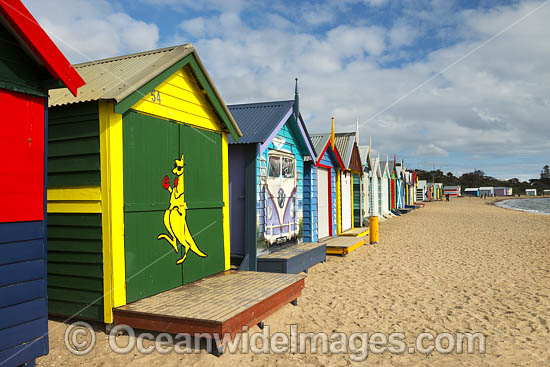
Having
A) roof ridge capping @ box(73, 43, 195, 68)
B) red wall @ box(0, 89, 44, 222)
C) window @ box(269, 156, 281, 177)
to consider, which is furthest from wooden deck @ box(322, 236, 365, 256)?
red wall @ box(0, 89, 44, 222)

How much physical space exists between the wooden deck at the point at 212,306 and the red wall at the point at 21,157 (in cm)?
170

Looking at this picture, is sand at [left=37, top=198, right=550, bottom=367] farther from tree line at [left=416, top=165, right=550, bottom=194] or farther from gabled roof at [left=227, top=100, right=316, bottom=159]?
tree line at [left=416, top=165, right=550, bottom=194]

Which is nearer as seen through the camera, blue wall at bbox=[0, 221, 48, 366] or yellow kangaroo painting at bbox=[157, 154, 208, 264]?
blue wall at bbox=[0, 221, 48, 366]

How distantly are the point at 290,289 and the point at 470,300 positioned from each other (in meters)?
3.35

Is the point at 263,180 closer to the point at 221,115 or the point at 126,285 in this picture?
the point at 221,115

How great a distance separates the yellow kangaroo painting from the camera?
578 cm

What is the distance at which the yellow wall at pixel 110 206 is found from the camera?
15.8 ft

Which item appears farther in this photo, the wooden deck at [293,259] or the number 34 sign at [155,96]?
the wooden deck at [293,259]

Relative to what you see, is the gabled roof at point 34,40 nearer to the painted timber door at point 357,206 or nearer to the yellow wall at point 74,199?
the yellow wall at point 74,199

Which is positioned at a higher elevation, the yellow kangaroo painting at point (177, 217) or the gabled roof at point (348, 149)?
the gabled roof at point (348, 149)

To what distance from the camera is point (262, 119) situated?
8906 millimetres

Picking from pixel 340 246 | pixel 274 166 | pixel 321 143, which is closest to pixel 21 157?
pixel 274 166

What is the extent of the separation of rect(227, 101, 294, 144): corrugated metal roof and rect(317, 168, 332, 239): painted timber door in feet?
13.5

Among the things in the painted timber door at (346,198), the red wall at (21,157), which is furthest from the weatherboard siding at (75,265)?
the painted timber door at (346,198)
